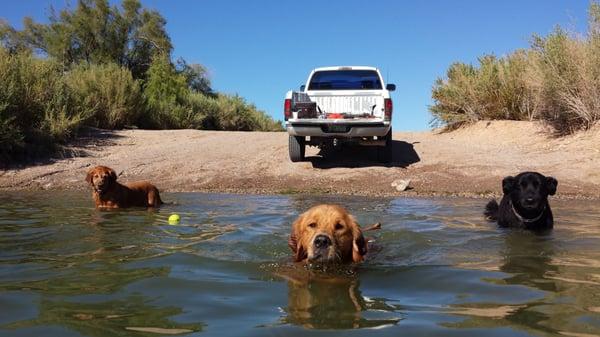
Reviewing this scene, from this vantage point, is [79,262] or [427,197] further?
[427,197]

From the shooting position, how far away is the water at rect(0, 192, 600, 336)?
116 inches

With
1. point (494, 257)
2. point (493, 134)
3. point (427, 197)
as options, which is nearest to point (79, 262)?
point (494, 257)

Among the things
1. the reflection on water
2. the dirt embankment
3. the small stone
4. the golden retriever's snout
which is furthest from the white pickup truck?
the reflection on water

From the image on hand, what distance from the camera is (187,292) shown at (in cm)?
365

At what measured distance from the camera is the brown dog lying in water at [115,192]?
347 inches

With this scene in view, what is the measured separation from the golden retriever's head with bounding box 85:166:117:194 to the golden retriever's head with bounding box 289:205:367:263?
15.7 ft

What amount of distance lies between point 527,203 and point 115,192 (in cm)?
594

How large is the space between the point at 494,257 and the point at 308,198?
531 cm

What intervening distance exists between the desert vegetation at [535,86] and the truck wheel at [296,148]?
669 cm

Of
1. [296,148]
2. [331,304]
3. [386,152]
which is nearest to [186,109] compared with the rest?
[296,148]

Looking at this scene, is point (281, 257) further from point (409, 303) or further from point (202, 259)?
point (409, 303)

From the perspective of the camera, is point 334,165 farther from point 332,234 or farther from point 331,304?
point 331,304

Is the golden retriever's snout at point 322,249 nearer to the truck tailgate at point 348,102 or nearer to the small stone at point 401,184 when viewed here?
the small stone at point 401,184

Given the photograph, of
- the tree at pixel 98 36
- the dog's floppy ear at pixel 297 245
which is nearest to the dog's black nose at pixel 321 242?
the dog's floppy ear at pixel 297 245
